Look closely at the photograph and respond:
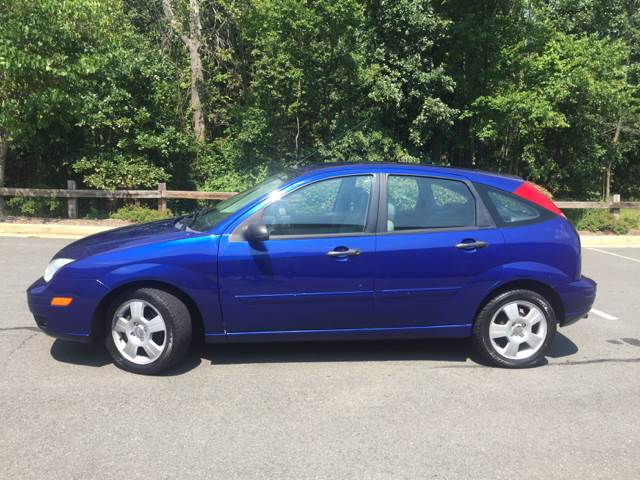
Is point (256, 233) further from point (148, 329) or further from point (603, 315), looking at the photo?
point (603, 315)

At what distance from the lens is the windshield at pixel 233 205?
15.4 ft

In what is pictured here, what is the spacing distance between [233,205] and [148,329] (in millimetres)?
1235

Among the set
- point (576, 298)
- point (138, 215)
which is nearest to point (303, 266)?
point (576, 298)

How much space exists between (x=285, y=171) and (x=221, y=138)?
1444 centimetres

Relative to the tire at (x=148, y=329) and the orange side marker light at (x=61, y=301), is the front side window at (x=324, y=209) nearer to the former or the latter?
the tire at (x=148, y=329)

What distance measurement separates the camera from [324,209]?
15.5ft

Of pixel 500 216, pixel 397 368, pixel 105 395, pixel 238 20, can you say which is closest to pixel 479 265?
pixel 500 216

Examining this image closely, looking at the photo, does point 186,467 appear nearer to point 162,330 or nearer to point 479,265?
point 162,330

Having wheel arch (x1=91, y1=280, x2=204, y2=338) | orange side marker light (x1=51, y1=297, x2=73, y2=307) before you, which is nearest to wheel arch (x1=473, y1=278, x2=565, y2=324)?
wheel arch (x1=91, y1=280, x2=204, y2=338)

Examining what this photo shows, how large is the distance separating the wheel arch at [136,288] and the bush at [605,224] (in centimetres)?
1163

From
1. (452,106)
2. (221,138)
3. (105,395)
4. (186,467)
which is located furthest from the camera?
(221,138)

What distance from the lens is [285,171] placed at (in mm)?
5219

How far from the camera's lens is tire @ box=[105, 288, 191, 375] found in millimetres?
4383

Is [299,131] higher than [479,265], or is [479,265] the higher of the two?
[299,131]
